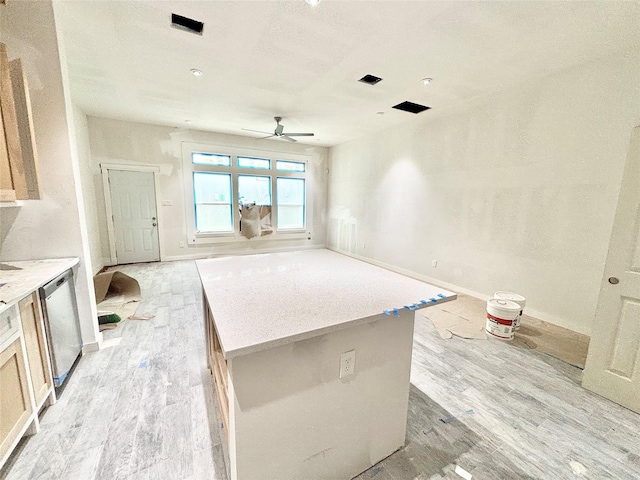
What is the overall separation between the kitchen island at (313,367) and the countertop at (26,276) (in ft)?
3.11

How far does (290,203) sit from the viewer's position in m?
6.79

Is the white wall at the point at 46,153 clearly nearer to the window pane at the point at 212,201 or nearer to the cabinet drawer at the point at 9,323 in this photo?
the cabinet drawer at the point at 9,323

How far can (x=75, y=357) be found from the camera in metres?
2.11

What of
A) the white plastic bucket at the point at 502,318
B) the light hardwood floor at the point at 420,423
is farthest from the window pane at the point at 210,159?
the white plastic bucket at the point at 502,318

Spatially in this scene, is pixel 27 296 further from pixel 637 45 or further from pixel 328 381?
pixel 637 45

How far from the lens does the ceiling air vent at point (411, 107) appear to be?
12.5 ft

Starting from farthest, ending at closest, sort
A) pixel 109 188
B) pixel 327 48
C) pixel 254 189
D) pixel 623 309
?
1. pixel 254 189
2. pixel 109 188
3. pixel 327 48
4. pixel 623 309

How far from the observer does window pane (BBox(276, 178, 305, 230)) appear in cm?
664

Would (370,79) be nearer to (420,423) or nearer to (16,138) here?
(16,138)

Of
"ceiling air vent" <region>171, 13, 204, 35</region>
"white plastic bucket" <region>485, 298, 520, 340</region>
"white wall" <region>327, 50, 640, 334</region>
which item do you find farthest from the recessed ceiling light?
"white plastic bucket" <region>485, 298, 520, 340</region>

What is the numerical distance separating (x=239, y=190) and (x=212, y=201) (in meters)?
0.65

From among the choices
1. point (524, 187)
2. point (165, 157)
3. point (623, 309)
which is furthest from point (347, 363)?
point (165, 157)

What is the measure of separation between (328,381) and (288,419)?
223 mm

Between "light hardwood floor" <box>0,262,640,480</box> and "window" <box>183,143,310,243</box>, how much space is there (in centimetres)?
379
